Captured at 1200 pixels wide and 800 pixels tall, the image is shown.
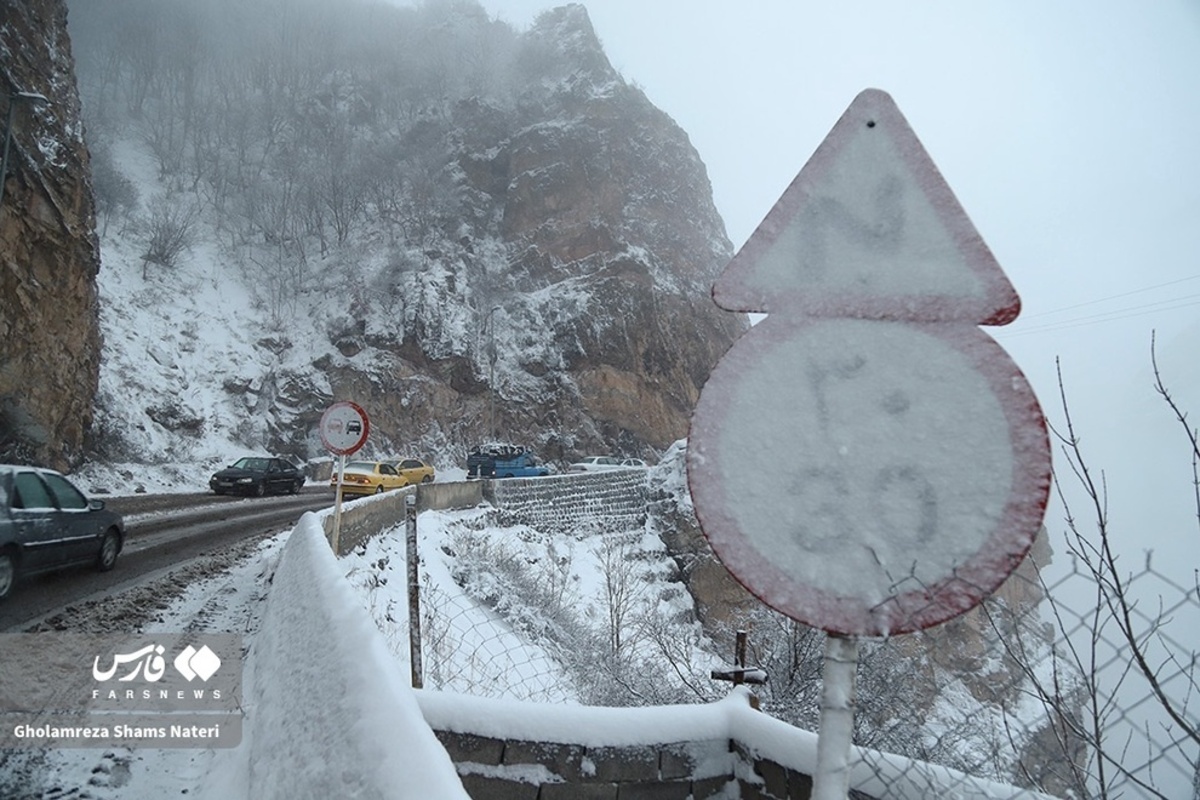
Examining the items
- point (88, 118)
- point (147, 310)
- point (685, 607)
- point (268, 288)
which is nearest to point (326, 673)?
point (685, 607)

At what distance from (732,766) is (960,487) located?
194cm

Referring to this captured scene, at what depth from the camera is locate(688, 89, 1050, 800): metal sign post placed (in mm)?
1014

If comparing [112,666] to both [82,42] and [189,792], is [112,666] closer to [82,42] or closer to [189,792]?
[189,792]

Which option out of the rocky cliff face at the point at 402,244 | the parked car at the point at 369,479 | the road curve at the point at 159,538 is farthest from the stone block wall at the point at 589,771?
the rocky cliff face at the point at 402,244

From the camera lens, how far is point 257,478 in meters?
18.8

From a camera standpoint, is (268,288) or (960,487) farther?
(268,288)

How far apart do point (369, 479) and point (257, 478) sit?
312 cm

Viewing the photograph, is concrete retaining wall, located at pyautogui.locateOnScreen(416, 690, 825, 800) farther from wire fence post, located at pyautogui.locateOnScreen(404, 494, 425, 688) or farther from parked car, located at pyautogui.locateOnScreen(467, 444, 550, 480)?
parked car, located at pyautogui.locateOnScreen(467, 444, 550, 480)

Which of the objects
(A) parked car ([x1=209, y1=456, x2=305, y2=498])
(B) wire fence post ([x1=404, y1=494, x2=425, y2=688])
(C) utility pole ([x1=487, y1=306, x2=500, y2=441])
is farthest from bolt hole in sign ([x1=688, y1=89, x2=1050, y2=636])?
(C) utility pole ([x1=487, y1=306, x2=500, y2=441])

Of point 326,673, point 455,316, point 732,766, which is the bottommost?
point 732,766

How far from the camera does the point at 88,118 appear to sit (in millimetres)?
44656

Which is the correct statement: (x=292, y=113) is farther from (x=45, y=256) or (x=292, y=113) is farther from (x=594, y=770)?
(x=594, y=770)

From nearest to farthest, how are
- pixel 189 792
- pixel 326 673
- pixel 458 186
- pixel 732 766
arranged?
pixel 326 673 < pixel 732 766 < pixel 189 792 < pixel 458 186

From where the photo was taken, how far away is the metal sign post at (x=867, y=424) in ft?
3.33
